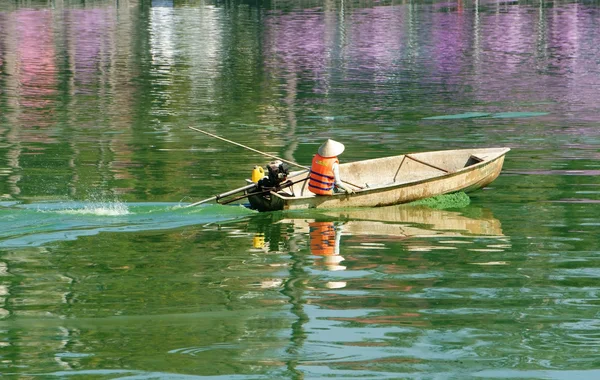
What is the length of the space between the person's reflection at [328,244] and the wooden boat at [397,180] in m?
0.81

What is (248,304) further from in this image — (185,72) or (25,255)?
(185,72)

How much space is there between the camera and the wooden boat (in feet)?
70.2

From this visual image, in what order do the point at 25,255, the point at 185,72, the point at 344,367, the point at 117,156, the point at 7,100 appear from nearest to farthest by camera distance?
the point at 344,367
the point at 25,255
the point at 117,156
the point at 7,100
the point at 185,72

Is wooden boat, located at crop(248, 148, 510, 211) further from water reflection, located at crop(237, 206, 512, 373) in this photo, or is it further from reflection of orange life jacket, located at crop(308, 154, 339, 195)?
water reflection, located at crop(237, 206, 512, 373)

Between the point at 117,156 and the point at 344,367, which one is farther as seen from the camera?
the point at 117,156

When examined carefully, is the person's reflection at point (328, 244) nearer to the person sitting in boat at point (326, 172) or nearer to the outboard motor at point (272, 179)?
the person sitting in boat at point (326, 172)

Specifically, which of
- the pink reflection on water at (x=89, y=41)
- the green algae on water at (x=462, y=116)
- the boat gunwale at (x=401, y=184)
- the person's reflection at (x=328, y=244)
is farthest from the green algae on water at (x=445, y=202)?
the pink reflection on water at (x=89, y=41)

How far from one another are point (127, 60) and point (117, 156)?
30161 millimetres

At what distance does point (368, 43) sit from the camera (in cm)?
6838

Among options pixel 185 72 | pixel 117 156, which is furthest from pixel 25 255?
pixel 185 72

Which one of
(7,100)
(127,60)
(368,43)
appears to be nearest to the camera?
(7,100)

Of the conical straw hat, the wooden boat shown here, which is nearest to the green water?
the wooden boat

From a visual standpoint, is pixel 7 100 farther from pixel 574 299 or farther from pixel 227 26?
pixel 227 26

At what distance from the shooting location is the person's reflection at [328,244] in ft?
57.1
